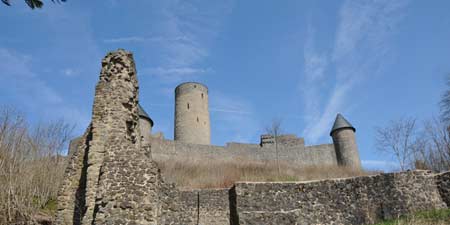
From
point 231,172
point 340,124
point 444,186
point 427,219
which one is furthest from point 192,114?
point 427,219

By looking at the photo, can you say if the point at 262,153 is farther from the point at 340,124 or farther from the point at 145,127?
the point at 145,127

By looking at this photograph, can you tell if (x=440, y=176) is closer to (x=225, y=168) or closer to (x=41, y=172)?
(x=41, y=172)

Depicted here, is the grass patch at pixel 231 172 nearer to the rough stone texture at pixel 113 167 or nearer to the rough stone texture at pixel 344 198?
the rough stone texture at pixel 344 198

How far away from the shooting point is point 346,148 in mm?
33188

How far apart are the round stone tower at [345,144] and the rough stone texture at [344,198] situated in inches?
839

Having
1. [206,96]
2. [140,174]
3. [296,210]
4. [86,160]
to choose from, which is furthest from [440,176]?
[206,96]

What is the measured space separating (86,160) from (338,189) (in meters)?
8.26

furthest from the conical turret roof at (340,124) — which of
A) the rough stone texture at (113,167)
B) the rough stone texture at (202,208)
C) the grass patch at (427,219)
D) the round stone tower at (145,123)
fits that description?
the rough stone texture at (113,167)

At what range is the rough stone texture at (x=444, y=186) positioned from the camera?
1117 cm

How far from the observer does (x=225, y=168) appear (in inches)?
1004

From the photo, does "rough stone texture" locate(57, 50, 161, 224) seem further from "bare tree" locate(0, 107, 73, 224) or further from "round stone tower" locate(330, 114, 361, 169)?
"round stone tower" locate(330, 114, 361, 169)

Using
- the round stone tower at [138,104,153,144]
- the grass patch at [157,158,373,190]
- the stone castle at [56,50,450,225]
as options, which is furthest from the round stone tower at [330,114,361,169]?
the stone castle at [56,50,450,225]

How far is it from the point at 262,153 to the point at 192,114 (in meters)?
8.95

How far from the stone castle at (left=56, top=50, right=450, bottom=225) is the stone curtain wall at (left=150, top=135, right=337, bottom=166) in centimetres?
1556
